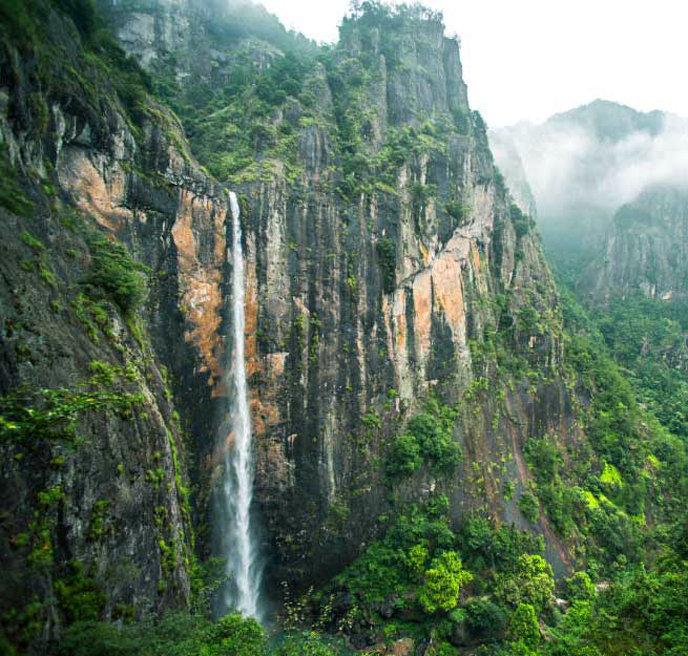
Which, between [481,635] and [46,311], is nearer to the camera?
[46,311]

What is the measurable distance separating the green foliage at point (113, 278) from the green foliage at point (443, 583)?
51.2ft

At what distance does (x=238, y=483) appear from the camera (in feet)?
58.4

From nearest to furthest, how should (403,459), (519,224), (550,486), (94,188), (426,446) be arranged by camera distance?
(94,188)
(403,459)
(426,446)
(550,486)
(519,224)

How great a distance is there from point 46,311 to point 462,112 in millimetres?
34598

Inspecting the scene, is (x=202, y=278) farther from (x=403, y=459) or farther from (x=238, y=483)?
(x=403, y=459)

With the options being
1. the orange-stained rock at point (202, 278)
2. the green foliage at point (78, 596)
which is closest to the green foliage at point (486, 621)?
the orange-stained rock at point (202, 278)

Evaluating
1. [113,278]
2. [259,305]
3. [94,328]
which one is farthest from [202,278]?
[94,328]

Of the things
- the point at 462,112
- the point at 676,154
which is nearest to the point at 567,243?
the point at 676,154

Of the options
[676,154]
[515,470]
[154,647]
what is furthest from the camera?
[676,154]

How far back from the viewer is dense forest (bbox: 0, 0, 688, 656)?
8602 mm

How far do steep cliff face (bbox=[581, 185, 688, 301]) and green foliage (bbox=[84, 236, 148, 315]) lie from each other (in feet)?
216

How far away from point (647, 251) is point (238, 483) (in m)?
70.2

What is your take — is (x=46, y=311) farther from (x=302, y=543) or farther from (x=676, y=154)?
(x=676, y=154)

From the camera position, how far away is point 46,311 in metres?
9.06
